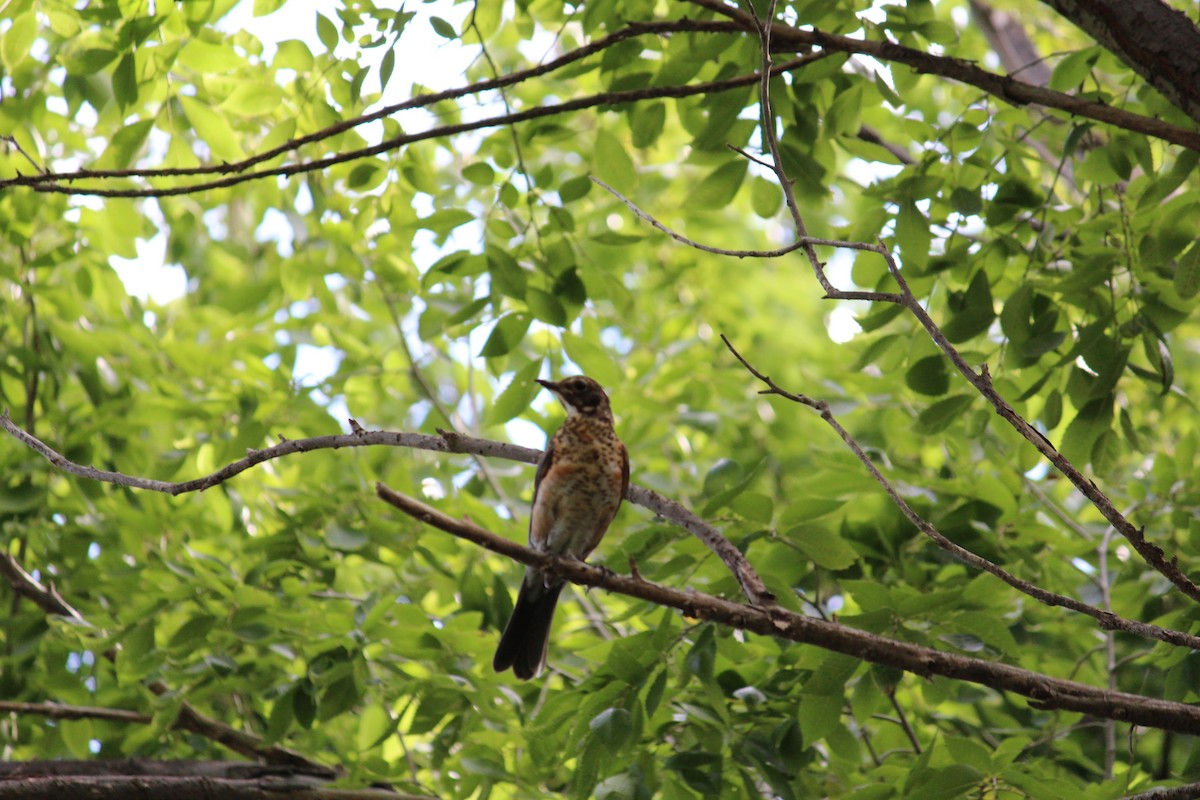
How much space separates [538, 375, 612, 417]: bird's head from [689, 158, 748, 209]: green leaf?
101cm

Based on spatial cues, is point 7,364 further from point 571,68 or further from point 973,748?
point 973,748

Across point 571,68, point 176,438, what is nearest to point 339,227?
point 176,438

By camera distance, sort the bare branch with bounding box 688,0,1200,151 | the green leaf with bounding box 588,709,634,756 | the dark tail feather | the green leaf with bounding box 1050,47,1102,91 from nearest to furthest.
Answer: the bare branch with bounding box 688,0,1200,151 → the green leaf with bounding box 588,709,634,756 → the green leaf with bounding box 1050,47,1102,91 → the dark tail feather

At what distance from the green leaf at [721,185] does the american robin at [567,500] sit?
98cm

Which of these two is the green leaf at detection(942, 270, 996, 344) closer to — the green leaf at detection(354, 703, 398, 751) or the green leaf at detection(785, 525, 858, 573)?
the green leaf at detection(785, 525, 858, 573)

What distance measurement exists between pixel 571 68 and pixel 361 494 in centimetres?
200

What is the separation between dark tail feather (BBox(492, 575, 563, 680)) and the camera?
4250mm

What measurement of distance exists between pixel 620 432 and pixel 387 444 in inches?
93.0

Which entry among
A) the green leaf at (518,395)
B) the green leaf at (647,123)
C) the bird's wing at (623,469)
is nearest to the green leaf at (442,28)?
the green leaf at (647,123)

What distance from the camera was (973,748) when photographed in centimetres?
308

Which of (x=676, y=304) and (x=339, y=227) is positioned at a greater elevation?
(x=676, y=304)

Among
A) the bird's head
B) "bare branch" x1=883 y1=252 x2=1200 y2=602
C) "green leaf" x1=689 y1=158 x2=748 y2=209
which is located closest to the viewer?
"bare branch" x1=883 y1=252 x2=1200 y2=602

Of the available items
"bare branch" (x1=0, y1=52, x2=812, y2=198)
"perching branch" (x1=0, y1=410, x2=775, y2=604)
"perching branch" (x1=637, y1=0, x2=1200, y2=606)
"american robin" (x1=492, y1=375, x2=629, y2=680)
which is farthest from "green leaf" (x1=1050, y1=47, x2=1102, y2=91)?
"american robin" (x1=492, y1=375, x2=629, y2=680)

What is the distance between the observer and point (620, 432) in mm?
5277
